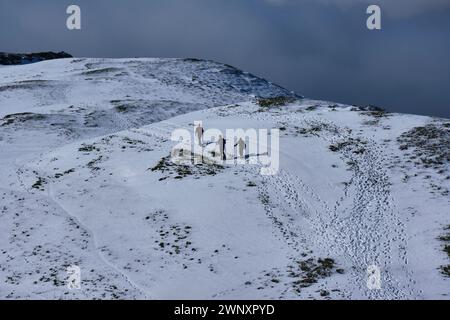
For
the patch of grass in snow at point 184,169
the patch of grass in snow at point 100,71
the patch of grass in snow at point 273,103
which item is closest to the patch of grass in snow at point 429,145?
the patch of grass in snow at point 184,169

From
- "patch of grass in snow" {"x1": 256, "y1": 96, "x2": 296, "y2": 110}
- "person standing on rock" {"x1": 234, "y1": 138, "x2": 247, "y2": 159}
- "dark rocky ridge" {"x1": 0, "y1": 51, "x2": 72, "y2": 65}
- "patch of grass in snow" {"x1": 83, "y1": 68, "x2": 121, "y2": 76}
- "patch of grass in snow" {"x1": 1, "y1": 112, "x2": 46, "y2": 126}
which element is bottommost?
"person standing on rock" {"x1": 234, "y1": 138, "x2": 247, "y2": 159}

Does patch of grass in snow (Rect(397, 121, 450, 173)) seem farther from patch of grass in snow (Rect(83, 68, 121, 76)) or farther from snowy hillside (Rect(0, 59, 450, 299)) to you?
patch of grass in snow (Rect(83, 68, 121, 76))

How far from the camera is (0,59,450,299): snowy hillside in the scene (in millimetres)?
23578

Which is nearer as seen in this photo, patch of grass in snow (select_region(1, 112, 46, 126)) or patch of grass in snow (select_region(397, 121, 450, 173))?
patch of grass in snow (select_region(397, 121, 450, 173))

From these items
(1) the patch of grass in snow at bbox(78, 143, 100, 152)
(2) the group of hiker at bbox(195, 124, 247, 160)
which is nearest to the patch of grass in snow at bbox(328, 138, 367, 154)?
(2) the group of hiker at bbox(195, 124, 247, 160)

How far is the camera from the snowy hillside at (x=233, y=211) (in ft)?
77.4

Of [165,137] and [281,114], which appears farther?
[281,114]

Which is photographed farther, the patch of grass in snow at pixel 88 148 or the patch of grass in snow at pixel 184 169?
the patch of grass in snow at pixel 88 148

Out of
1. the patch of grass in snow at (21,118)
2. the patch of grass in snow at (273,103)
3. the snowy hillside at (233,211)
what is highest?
Answer: the patch of grass in snow at (273,103)

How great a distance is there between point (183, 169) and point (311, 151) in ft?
35.4

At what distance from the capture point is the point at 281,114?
175 ft

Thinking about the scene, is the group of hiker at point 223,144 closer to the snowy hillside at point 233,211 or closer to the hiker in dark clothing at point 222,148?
the hiker in dark clothing at point 222,148

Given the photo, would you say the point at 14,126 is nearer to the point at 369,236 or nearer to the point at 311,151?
the point at 311,151

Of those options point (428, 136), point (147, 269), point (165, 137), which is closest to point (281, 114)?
point (165, 137)
